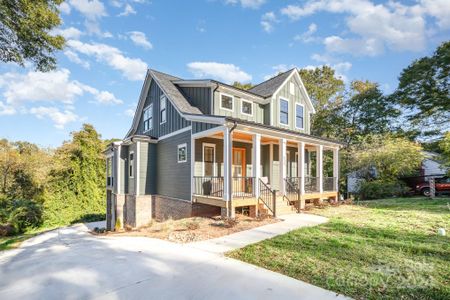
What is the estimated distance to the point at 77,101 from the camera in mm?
23703

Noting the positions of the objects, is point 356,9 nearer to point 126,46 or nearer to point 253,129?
point 253,129

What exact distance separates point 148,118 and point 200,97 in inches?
181

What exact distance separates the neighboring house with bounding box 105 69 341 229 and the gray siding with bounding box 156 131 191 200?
47 mm

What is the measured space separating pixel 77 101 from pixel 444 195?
3033cm

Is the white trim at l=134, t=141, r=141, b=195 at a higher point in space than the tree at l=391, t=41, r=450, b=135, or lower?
lower

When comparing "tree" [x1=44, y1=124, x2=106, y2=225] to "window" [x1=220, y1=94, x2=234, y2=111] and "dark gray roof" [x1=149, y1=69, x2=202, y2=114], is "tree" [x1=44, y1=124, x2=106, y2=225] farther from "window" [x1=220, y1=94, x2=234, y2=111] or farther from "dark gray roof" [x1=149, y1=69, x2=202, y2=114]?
"window" [x1=220, y1=94, x2=234, y2=111]

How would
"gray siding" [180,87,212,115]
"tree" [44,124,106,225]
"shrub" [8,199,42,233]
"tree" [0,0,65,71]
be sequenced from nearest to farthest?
"tree" [0,0,65,71]
"gray siding" [180,87,212,115]
"shrub" [8,199,42,233]
"tree" [44,124,106,225]

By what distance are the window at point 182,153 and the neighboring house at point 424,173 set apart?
15076 millimetres

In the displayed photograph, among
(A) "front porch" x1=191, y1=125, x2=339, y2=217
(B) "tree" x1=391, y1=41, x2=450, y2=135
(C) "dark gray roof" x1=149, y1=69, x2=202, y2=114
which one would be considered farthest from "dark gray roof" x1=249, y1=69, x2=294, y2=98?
(B) "tree" x1=391, y1=41, x2=450, y2=135

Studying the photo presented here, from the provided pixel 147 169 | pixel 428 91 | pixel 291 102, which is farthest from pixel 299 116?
pixel 428 91

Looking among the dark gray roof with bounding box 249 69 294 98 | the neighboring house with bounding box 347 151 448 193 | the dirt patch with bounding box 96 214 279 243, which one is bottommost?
the dirt patch with bounding box 96 214 279 243

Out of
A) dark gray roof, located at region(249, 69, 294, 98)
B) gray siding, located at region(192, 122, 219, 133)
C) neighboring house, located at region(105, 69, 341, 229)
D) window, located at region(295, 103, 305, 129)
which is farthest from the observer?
window, located at region(295, 103, 305, 129)

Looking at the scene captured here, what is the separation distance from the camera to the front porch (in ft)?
30.8

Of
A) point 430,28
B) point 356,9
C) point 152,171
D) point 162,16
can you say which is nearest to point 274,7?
point 356,9
